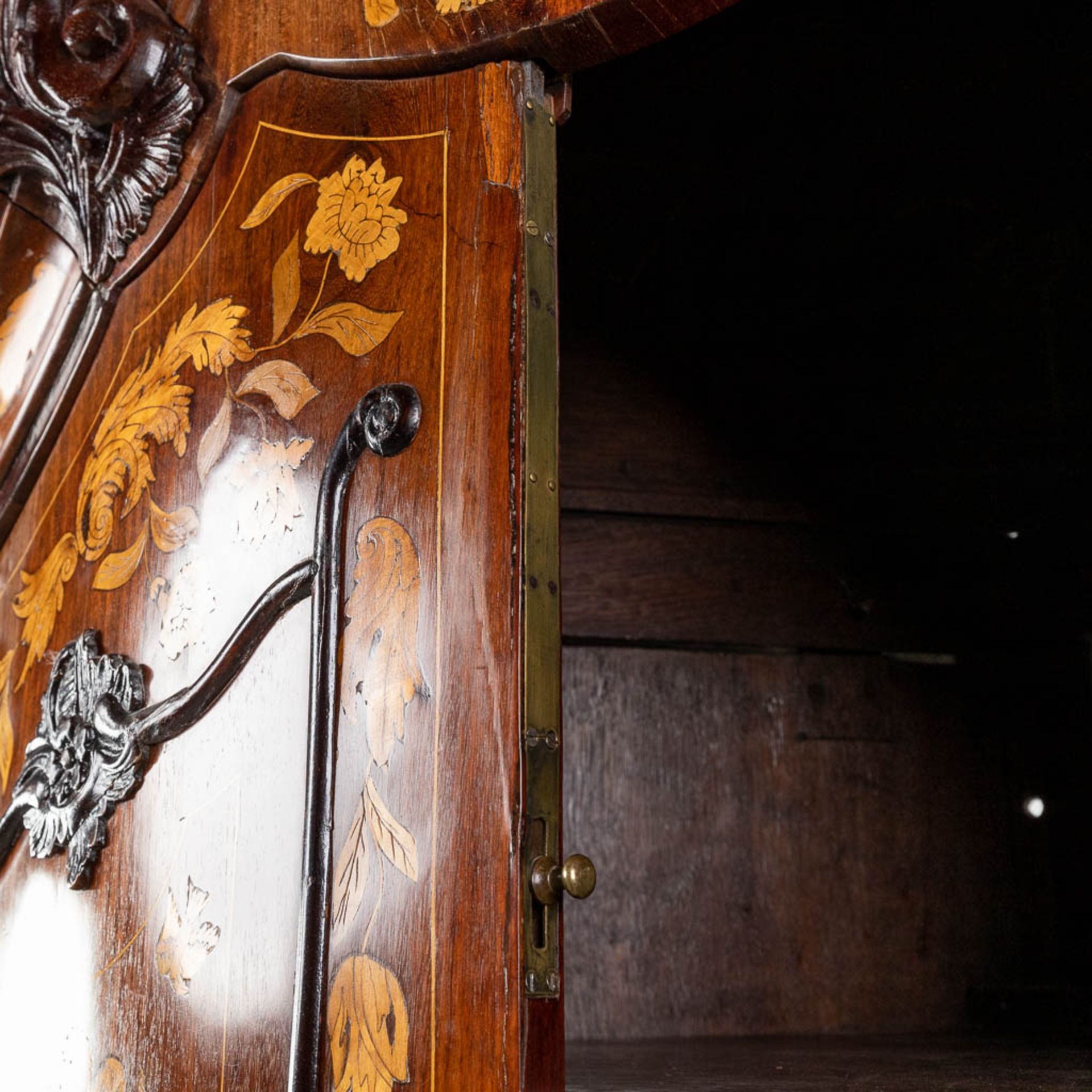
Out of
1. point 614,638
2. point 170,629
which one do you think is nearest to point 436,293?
point 170,629

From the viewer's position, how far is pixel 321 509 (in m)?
0.89

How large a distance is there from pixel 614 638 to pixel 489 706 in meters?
1.07

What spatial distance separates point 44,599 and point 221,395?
1.07 feet

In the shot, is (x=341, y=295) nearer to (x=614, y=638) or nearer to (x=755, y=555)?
(x=614, y=638)

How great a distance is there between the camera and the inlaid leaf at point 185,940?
2.98 ft

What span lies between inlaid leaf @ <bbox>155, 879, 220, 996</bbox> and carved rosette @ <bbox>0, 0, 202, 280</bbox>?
1.98 ft

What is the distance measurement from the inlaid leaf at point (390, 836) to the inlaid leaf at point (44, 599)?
1.61 feet

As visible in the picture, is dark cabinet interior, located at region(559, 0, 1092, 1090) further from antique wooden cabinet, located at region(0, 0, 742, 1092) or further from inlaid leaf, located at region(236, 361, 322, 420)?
inlaid leaf, located at region(236, 361, 322, 420)

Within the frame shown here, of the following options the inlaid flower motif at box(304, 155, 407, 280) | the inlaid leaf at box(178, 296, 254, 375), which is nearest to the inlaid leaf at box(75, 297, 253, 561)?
the inlaid leaf at box(178, 296, 254, 375)

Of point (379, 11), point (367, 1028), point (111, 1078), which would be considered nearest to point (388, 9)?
point (379, 11)

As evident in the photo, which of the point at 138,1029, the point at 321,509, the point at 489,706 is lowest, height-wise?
the point at 138,1029

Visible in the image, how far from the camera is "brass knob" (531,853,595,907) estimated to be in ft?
2.36

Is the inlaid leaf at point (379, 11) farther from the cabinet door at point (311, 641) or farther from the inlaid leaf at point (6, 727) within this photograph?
the inlaid leaf at point (6, 727)

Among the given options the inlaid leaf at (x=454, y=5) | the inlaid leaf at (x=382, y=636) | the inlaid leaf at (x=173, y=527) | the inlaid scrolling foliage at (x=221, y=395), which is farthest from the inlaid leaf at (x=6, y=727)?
the inlaid leaf at (x=454, y=5)
